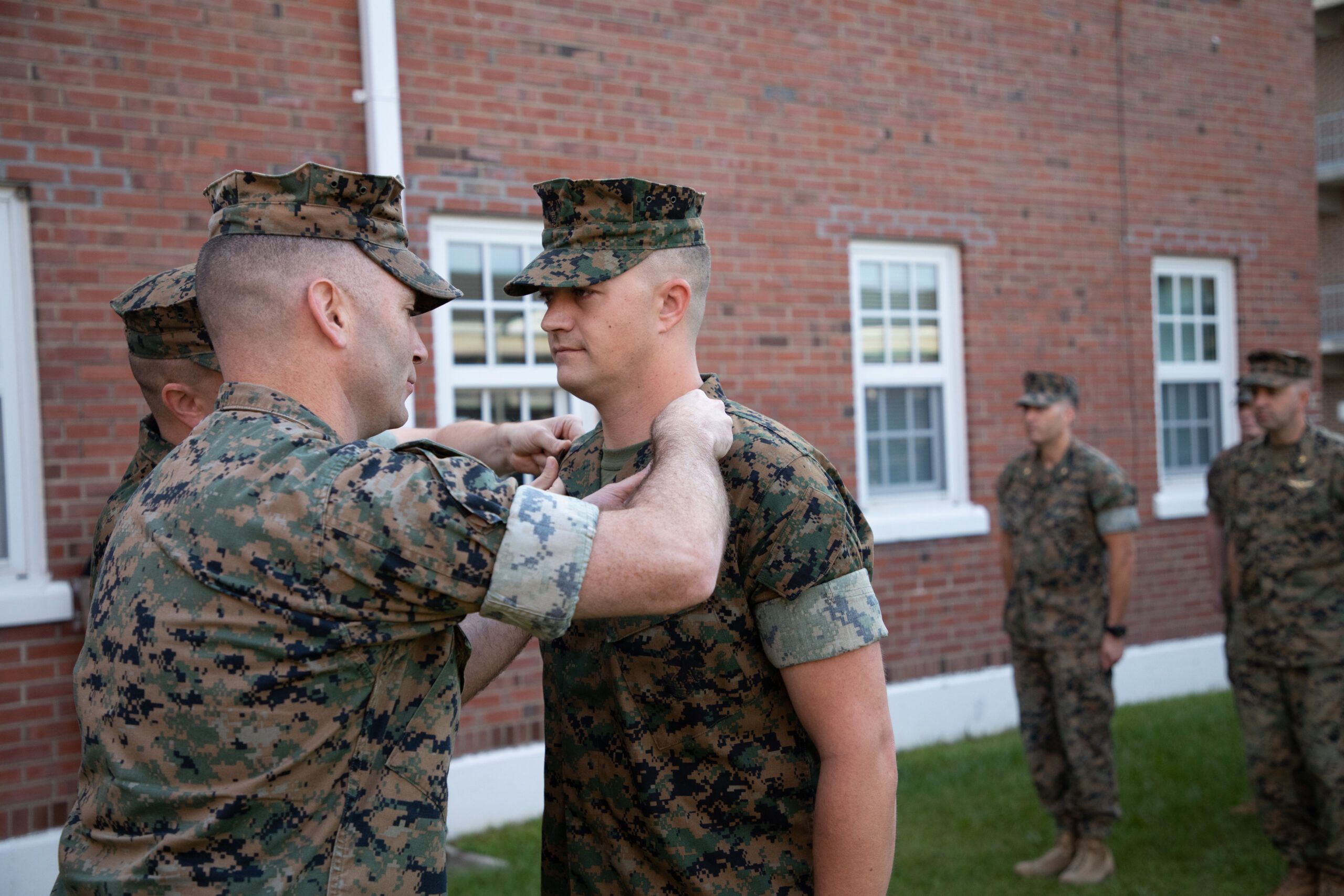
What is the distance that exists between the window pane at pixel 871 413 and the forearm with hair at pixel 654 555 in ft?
20.2

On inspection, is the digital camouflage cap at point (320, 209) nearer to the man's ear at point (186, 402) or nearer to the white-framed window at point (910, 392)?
the man's ear at point (186, 402)

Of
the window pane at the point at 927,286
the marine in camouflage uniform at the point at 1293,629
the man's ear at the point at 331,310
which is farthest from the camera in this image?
the window pane at the point at 927,286

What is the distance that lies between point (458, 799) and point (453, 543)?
4606 mm

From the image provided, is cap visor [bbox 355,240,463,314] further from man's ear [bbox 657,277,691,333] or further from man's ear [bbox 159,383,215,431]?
man's ear [bbox 159,383,215,431]

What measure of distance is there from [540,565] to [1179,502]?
852 cm

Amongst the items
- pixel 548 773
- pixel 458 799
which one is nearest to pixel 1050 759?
pixel 458 799

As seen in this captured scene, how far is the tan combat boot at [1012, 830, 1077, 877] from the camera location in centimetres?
546

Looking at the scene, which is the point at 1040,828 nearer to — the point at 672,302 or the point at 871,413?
the point at 871,413

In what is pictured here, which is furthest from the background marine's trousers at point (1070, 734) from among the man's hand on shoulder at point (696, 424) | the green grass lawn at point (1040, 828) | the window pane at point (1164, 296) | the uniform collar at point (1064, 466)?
the window pane at point (1164, 296)

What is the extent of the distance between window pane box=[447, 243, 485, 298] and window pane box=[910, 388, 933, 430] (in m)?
3.38

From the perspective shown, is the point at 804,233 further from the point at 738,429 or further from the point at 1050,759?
the point at 738,429

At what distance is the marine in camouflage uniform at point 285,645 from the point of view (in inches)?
63.4

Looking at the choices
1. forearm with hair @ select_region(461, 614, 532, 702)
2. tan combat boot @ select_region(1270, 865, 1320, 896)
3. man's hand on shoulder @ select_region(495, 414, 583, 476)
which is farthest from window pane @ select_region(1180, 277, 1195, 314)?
forearm with hair @ select_region(461, 614, 532, 702)

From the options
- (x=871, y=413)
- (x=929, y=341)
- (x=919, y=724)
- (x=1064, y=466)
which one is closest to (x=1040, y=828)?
(x=919, y=724)
